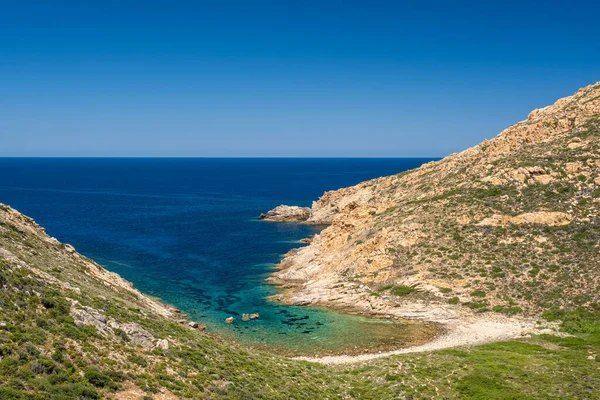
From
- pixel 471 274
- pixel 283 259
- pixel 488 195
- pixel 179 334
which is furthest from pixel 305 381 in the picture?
pixel 283 259

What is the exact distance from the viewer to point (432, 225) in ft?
215

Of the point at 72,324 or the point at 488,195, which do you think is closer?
the point at 72,324

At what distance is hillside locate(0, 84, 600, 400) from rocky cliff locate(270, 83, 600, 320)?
0.22 metres

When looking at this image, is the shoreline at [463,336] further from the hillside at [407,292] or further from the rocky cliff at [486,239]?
the rocky cliff at [486,239]

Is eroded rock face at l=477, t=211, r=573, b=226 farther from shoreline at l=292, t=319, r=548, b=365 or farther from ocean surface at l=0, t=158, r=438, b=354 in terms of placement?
ocean surface at l=0, t=158, r=438, b=354

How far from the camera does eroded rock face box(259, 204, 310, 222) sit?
133 metres

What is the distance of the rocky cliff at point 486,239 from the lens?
53.0 metres

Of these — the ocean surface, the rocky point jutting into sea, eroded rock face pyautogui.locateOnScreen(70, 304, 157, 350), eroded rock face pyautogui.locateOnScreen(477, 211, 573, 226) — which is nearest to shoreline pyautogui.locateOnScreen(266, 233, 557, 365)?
the rocky point jutting into sea

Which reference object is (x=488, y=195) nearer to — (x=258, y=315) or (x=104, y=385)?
(x=258, y=315)

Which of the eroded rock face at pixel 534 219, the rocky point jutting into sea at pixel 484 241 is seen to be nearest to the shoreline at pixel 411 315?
the rocky point jutting into sea at pixel 484 241

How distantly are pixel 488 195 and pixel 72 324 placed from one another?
60.1 meters

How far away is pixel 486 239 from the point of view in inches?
2377

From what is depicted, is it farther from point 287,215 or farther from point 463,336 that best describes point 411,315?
point 287,215

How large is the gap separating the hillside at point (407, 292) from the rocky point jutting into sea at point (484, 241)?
0.22m
